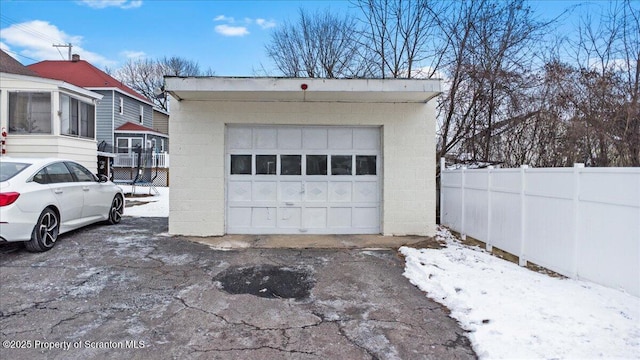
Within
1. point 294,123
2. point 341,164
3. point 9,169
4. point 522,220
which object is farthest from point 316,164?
point 9,169

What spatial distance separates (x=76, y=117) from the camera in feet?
43.9

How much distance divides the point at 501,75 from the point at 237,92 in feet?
23.9

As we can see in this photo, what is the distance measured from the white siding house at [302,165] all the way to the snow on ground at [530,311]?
236cm

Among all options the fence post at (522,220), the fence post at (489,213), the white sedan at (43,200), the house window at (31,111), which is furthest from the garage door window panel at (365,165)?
the house window at (31,111)

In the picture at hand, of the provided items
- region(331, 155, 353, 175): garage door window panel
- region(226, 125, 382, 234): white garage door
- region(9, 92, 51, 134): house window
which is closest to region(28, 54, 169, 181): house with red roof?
region(9, 92, 51, 134): house window

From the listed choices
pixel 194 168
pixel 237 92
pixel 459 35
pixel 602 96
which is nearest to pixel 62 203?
pixel 194 168

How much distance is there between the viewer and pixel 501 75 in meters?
9.81

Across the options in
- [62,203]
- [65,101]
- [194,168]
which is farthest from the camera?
[65,101]

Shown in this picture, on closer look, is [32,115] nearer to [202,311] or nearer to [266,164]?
[266,164]

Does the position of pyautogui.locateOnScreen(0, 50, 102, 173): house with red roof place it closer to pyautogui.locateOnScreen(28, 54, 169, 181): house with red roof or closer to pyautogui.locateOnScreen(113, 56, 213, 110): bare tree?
pyautogui.locateOnScreen(28, 54, 169, 181): house with red roof

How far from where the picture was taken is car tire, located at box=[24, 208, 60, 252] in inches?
224

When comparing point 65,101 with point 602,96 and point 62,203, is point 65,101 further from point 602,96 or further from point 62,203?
point 602,96

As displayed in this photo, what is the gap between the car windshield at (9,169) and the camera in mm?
5557

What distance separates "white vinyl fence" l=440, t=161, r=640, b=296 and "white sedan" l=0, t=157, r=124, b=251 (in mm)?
7529
